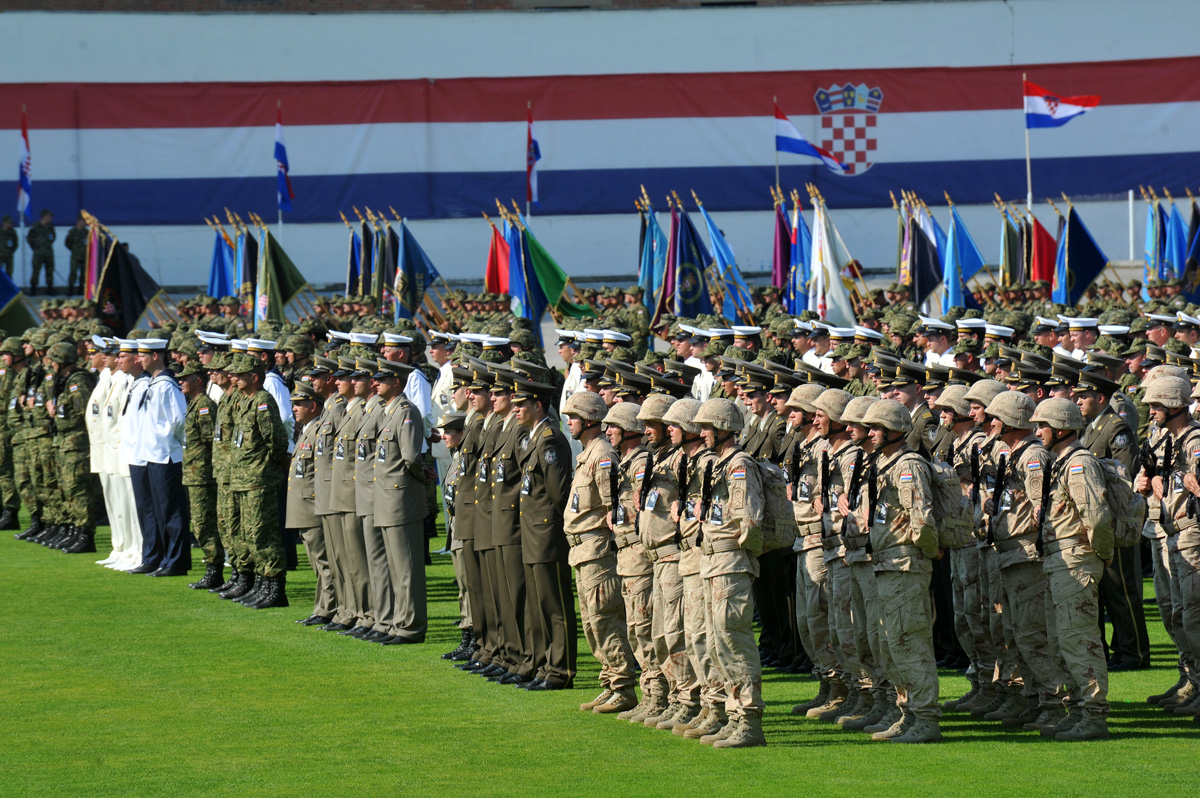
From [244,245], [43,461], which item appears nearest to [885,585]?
[43,461]

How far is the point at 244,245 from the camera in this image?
26266 mm

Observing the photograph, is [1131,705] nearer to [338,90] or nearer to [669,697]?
[669,697]

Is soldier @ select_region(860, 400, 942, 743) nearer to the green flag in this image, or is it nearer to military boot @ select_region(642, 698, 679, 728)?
military boot @ select_region(642, 698, 679, 728)

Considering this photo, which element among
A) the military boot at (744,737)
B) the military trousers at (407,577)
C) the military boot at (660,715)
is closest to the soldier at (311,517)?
the military trousers at (407,577)

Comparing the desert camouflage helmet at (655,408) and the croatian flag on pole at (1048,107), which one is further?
the croatian flag on pole at (1048,107)

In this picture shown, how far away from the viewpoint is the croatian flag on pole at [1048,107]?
23.6 meters

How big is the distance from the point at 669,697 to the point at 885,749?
4.37 ft

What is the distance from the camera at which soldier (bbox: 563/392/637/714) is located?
10062mm

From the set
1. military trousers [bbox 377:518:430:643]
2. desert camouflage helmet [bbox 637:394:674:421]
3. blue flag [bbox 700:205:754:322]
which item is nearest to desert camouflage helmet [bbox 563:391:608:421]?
desert camouflage helmet [bbox 637:394:674:421]

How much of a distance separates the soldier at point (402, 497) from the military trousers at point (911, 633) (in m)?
4.54

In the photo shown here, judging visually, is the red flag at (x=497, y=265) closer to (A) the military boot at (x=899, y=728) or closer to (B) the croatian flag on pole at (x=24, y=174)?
(B) the croatian flag on pole at (x=24, y=174)

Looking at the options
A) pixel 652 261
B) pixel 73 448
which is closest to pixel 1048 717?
pixel 73 448

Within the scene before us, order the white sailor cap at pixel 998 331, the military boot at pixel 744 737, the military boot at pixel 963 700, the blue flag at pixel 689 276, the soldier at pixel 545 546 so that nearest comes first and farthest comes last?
the military boot at pixel 744 737
the military boot at pixel 963 700
the soldier at pixel 545 546
the white sailor cap at pixel 998 331
the blue flag at pixel 689 276

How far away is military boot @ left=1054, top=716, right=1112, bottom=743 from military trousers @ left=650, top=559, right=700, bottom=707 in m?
2.06
